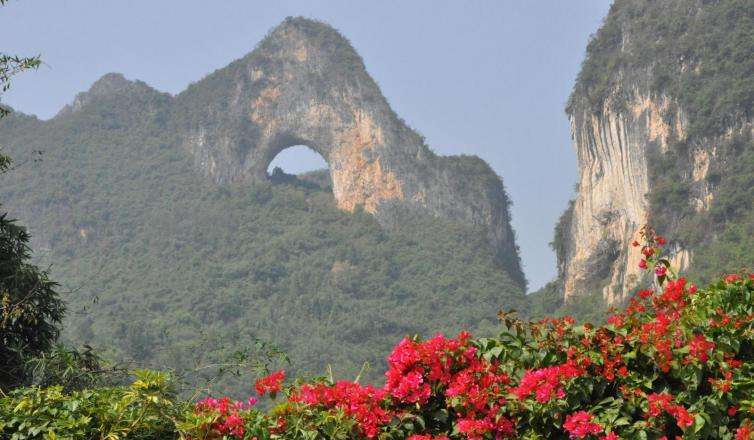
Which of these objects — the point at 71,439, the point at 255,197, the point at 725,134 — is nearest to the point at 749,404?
the point at 71,439

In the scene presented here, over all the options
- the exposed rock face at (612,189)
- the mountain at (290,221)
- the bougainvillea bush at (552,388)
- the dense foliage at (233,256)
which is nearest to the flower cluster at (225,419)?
the bougainvillea bush at (552,388)

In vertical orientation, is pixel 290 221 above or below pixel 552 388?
above

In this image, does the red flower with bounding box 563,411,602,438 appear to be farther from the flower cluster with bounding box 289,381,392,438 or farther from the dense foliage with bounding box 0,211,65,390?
the dense foliage with bounding box 0,211,65,390

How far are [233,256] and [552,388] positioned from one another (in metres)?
98.0

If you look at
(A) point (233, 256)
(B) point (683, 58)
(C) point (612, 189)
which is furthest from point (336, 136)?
(B) point (683, 58)

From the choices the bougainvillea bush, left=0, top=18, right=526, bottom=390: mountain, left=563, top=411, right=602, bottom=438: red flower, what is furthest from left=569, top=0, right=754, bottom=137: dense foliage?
left=563, top=411, right=602, bottom=438: red flower

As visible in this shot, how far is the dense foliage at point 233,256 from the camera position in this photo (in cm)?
8500

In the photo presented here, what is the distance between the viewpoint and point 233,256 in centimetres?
10212

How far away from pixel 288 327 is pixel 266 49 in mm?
36333

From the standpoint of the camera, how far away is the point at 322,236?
101750 mm

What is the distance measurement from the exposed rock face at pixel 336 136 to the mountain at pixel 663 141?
96.4 feet

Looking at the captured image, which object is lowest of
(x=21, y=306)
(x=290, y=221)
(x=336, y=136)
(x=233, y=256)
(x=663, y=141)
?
(x=21, y=306)

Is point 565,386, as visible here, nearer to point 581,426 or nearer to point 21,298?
point 581,426

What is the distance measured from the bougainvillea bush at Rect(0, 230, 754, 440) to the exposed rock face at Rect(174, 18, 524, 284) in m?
90.2
